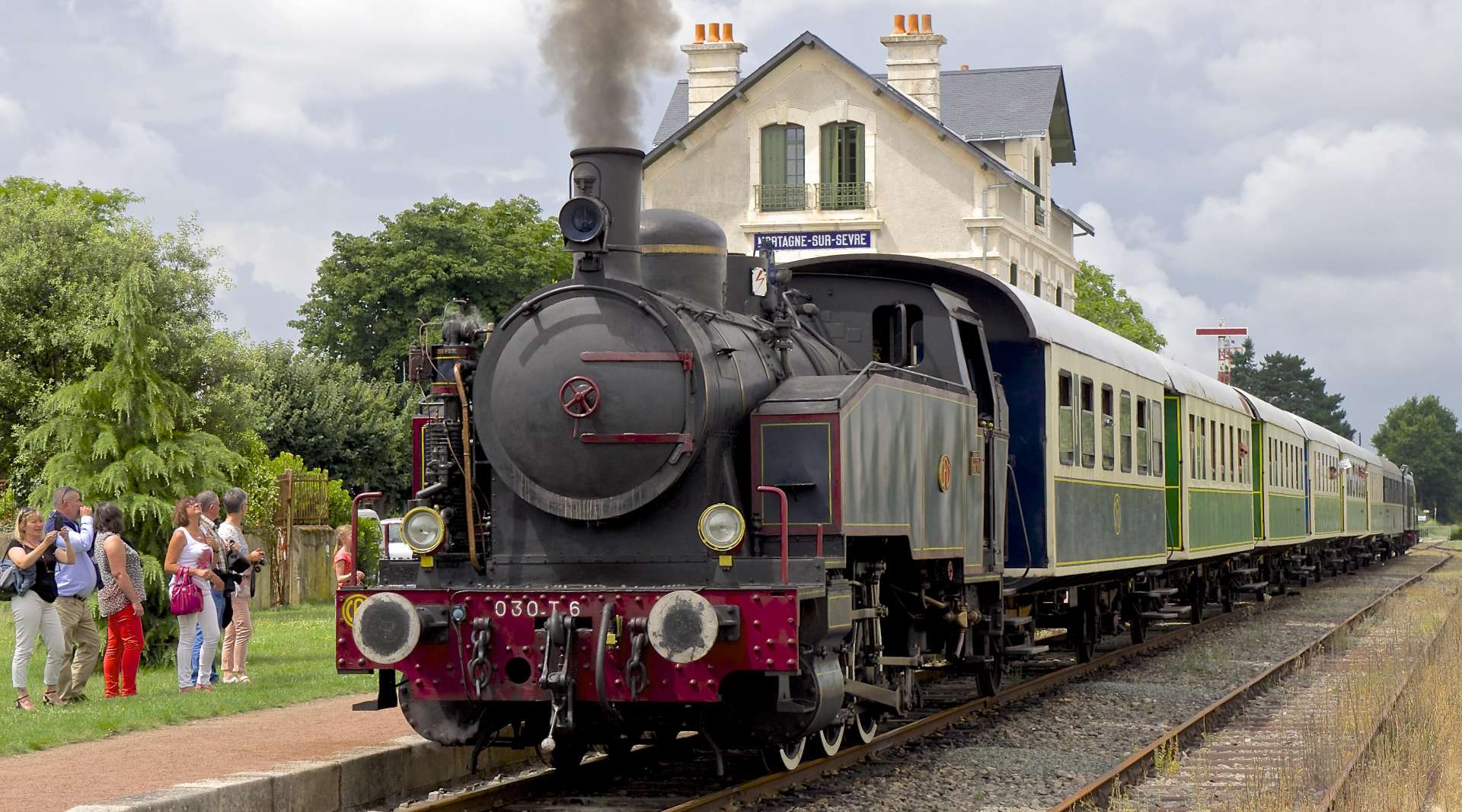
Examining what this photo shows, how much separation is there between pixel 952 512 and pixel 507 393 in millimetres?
3310

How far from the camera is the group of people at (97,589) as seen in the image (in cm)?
1145

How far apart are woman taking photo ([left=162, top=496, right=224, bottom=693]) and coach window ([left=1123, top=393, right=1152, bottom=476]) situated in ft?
28.7

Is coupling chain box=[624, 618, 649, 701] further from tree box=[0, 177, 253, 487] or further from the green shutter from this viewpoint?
the green shutter

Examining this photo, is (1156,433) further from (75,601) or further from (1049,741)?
(75,601)

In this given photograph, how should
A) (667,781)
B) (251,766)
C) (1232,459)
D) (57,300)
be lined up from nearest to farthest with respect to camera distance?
(251,766), (667,781), (1232,459), (57,300)

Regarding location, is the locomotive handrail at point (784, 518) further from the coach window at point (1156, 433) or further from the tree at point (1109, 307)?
the tree at point (1109, 307)

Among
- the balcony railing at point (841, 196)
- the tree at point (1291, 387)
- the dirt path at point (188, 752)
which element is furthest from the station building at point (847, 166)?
the tree at point (1291, 387)

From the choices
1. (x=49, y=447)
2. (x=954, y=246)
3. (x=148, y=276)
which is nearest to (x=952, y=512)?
(x=148, y=276)

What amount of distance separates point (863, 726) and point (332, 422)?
105 ft

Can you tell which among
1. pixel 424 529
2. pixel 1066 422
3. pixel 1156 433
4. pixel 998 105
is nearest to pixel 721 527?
pixel 424 529

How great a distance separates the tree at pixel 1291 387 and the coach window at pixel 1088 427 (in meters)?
130

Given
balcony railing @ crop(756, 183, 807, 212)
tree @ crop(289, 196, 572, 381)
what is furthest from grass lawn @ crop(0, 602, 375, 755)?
tree @ crop(289, 196, 572, 381)

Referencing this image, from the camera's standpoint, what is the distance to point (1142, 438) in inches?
656

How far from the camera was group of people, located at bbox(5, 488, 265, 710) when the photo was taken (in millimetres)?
11445
